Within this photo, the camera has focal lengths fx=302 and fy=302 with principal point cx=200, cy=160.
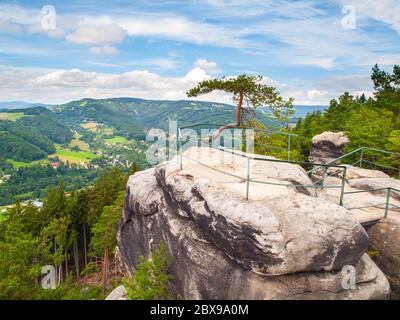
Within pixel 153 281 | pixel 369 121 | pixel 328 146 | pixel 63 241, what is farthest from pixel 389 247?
pixel 63 241

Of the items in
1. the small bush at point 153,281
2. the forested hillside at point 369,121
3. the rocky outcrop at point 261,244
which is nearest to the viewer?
the rocky outcrop at point 261,244

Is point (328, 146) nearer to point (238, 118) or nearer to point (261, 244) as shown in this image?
point (238, 118)

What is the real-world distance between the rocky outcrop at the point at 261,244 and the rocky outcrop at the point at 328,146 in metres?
22.4

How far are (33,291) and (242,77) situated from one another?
1957cm

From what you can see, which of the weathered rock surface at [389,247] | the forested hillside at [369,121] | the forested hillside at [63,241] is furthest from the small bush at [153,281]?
the forested hillside at [369,121]

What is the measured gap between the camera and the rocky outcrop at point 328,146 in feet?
104

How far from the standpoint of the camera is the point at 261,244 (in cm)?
845

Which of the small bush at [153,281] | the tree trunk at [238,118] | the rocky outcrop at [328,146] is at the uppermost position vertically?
the tree trunk at [238,118]

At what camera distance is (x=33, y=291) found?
60.6ft

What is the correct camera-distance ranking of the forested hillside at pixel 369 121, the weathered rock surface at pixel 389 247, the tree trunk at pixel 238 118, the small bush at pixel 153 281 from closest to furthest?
the weathered rock surface at pixel 389 247 → the small bush at pixel 153 281 → the tree trunk at pixel 238 118 → the forested hillside at pixel 369 121

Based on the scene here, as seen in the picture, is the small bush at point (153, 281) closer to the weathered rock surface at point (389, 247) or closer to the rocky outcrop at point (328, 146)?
the weathered rock surface at point (389, 247)

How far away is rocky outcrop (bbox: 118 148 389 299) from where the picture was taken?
855cm

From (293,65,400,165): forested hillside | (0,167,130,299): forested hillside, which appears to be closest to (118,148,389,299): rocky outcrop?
(0,167,130,299): forested hillside

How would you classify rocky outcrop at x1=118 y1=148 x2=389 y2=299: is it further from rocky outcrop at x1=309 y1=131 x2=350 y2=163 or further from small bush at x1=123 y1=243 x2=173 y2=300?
rocky outcrop at x1=309 y1=131 x2=350 y2=163
